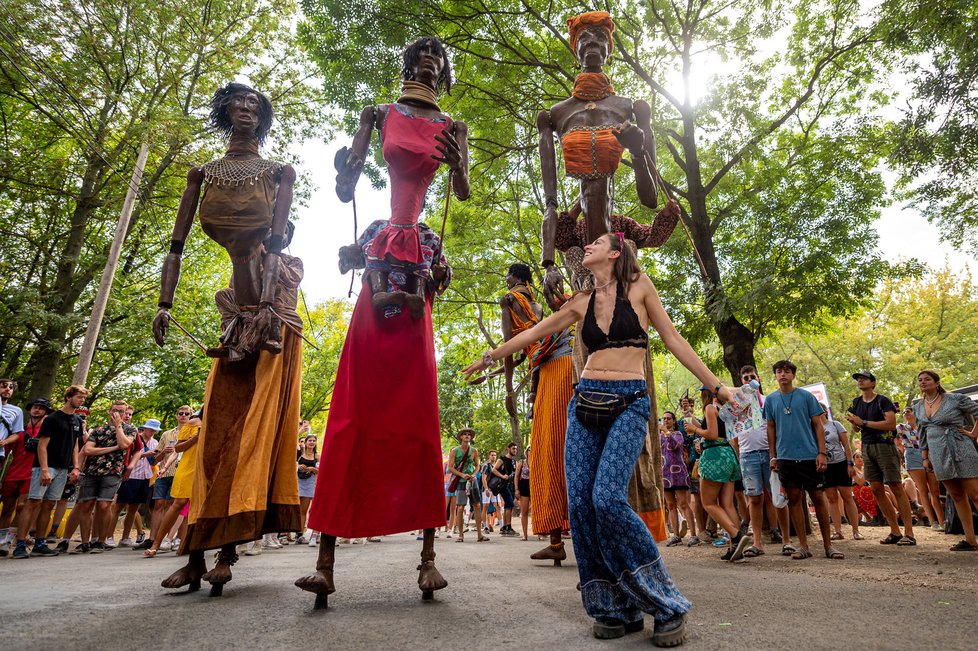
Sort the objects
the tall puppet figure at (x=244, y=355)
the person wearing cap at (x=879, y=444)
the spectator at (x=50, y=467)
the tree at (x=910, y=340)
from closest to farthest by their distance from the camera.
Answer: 1. the tall puppet figure at (x=244, y=355)
2. the spectator at (x=50, y=467)
3. the person wearing cap at (x=879, y=444)
4. the tree at (x=910, y=340)

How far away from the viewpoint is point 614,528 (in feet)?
9.02

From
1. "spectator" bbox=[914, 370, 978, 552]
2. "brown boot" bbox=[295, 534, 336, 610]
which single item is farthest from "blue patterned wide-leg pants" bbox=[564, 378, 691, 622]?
"spectator" bbox=[914, 370, 978, 552]

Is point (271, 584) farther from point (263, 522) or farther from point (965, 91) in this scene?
point (965, 91)

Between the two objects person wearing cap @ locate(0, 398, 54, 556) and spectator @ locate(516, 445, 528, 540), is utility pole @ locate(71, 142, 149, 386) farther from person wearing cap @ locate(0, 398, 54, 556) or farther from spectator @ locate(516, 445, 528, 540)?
spectator @ locate(516, 445, 528, 540)

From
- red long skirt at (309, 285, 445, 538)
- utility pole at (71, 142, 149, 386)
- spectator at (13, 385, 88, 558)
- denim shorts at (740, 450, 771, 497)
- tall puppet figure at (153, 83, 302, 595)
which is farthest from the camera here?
utility pole at (71, 142, 149, 386)

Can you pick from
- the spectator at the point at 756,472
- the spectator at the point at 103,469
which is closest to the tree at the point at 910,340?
the spectator at the point at 756,472

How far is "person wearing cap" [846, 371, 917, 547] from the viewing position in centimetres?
871

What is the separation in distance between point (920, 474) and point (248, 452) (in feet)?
36.7

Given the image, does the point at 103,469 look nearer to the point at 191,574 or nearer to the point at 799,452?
the point at 191,574

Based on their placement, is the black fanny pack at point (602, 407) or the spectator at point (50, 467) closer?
the black fanny pack at point (602, 407)

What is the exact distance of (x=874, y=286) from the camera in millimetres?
11625

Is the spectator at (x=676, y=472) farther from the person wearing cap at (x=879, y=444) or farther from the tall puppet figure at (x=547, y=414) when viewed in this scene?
the tall puppet figure at (x=547, y=414)

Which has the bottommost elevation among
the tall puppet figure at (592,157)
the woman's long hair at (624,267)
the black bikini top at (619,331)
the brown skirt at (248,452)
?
the brown skirt at (248,452)

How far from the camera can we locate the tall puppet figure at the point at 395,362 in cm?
349
